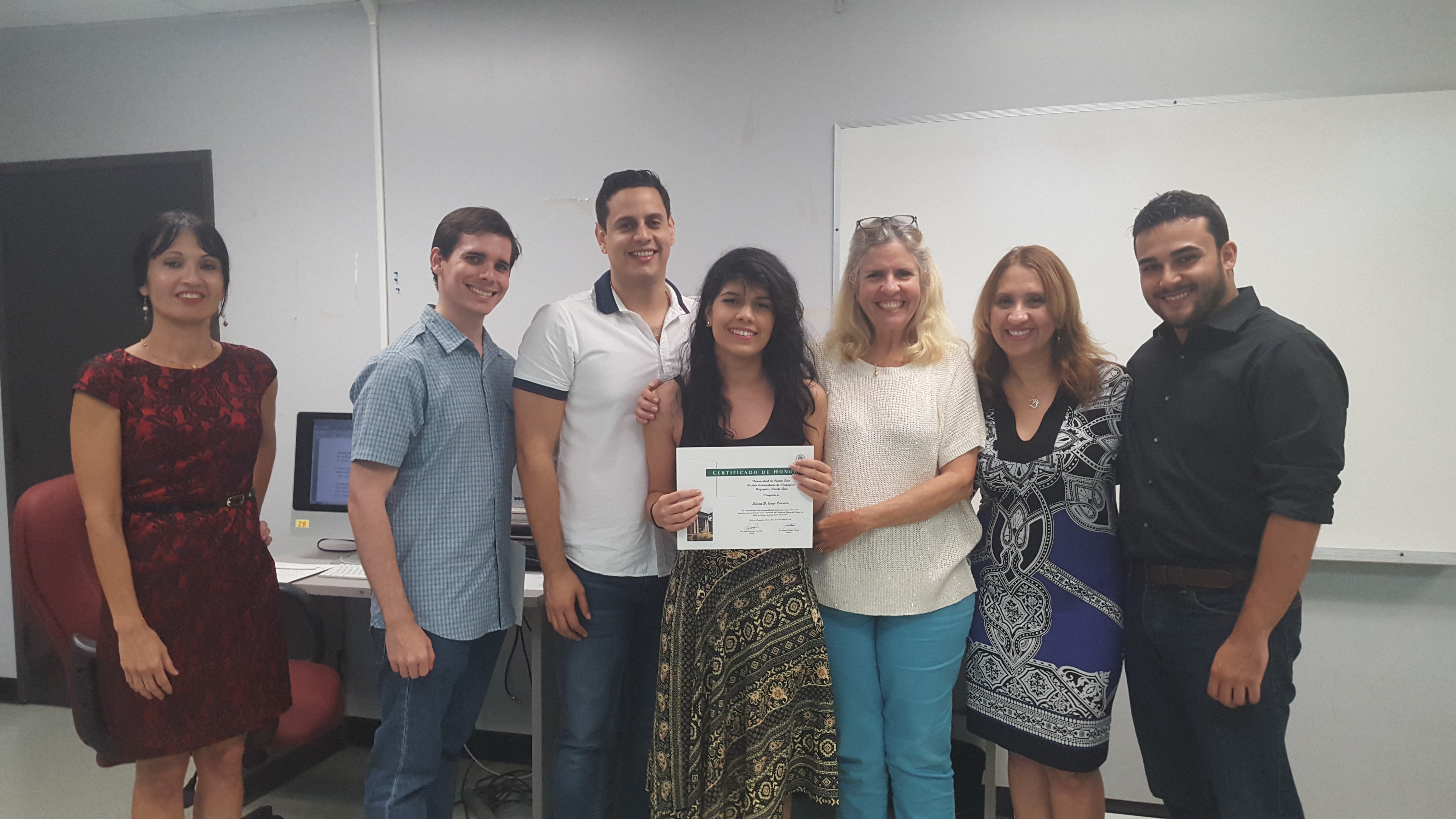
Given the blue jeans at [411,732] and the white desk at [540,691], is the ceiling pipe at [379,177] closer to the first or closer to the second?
the white desk at [540,691]

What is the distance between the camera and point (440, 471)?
4.97 ft

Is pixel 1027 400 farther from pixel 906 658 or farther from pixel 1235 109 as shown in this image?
pixel 1235 109

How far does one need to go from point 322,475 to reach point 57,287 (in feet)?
5.90

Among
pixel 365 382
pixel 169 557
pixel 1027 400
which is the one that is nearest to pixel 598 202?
pixel 365 382

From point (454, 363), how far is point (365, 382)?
0.18 m

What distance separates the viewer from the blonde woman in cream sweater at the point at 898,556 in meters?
1.46

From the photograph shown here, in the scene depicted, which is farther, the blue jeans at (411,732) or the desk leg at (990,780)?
the desk leg at (990,780)

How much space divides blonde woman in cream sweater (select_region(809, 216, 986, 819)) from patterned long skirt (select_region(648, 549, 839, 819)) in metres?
0.08

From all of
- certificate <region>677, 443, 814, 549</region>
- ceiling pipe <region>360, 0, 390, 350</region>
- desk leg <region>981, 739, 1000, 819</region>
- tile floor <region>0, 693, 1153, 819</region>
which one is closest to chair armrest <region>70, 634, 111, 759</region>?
tile floor <region>0, 693, 1153, 819</region>

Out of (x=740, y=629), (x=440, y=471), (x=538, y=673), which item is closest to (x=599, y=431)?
(x=440, y=471)

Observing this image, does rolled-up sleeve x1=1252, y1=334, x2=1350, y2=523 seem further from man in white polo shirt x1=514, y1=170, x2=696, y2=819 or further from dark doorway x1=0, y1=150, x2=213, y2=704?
dark doorway x1=0, y1=150, x2=213, y2=704

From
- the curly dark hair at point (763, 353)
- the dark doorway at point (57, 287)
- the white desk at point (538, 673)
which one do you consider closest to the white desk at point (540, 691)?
the white desk at point (538, 673)

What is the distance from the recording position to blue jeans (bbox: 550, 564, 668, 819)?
1.55 m

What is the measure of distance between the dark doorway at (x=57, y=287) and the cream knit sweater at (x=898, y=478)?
316 centimetres
